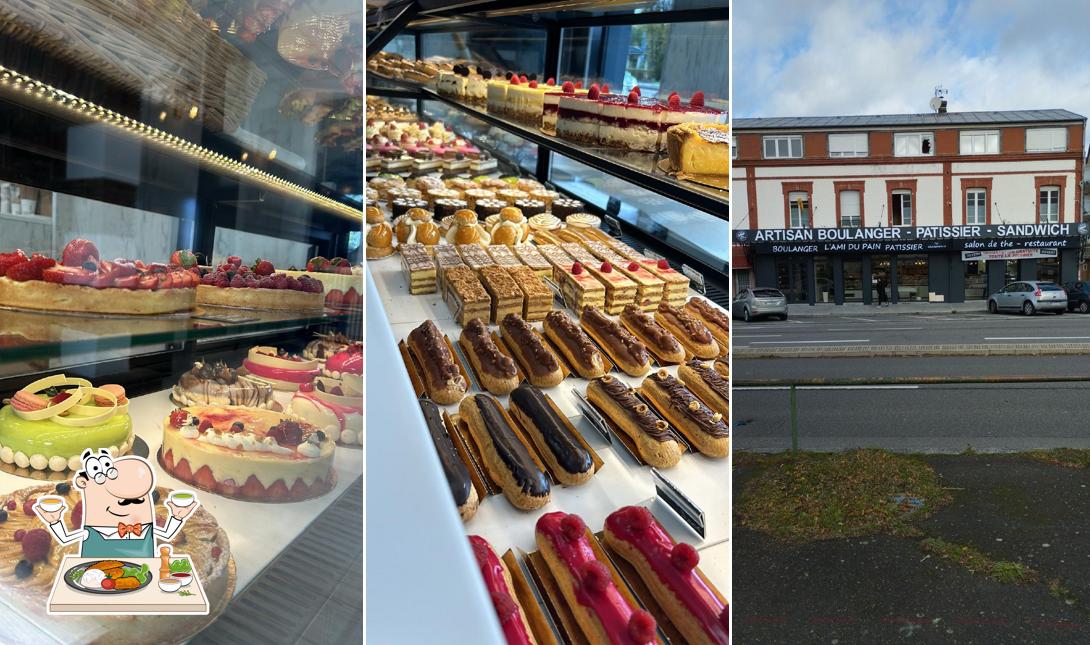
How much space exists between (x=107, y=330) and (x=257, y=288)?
0.45 ft

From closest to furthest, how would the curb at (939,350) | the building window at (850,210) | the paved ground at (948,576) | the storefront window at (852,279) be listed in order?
the paved ground at (948,576) < the building window at (850,210) < the storefront window at (852,279) < the curb at (939,350)

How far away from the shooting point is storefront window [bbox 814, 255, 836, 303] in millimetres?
4117

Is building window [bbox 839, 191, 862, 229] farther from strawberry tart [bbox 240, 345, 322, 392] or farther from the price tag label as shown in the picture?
strawberry tart [bbox 240, 345, 322, 392]

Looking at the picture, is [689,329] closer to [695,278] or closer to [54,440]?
[695,278]

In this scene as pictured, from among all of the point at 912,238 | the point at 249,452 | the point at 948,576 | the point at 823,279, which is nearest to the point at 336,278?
the point at 249,452

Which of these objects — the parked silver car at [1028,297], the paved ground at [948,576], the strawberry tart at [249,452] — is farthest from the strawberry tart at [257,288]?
the parked silver car at [1028,297]

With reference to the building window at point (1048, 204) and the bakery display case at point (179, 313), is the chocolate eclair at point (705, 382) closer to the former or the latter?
the bakery display case at point (179, 313)

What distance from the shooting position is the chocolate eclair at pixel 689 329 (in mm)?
815

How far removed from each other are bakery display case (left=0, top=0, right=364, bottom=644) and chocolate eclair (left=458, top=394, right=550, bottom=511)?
12 centimetres

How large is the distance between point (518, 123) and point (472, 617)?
107cm

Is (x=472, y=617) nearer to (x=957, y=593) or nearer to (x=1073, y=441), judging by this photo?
(x=957, y=593)

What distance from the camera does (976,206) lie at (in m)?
3.79

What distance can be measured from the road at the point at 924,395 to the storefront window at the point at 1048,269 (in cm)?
24

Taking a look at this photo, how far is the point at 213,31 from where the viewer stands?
65 cm
